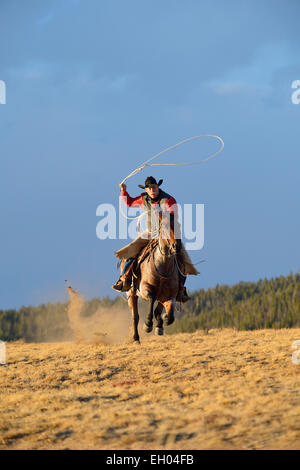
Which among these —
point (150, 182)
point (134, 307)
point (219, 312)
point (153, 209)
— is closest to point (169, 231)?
point (153, 209)

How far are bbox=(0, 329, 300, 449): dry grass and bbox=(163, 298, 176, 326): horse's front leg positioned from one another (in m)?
1.40

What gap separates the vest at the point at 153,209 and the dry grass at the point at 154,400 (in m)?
4.02

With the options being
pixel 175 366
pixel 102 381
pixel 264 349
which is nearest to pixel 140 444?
pixel 102 381

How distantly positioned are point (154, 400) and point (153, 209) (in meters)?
5.80

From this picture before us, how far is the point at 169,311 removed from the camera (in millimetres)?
16516

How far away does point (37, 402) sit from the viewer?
14.0m

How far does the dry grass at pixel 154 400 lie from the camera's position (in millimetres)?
10438

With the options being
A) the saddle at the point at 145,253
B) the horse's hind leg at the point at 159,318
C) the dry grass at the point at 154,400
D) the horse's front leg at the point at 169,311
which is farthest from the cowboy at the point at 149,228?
the dry grass at the point at 154,400

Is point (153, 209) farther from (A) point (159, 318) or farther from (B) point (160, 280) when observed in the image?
(A) point (159, 318)

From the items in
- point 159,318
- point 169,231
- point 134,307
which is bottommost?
point 159,318

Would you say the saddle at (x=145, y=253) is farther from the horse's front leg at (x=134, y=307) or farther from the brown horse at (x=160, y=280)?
the horse's front leg at (x=134, y=307)

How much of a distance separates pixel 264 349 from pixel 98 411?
9.01m

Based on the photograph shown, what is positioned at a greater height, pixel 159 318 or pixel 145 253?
pixel 145 253

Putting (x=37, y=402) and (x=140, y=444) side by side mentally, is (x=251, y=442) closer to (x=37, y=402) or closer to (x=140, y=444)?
(x=140, y=444)
